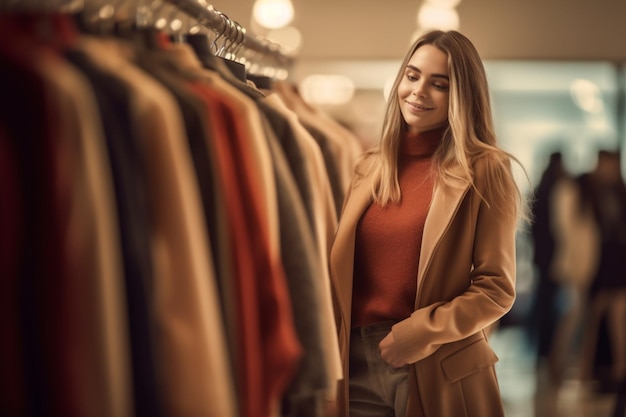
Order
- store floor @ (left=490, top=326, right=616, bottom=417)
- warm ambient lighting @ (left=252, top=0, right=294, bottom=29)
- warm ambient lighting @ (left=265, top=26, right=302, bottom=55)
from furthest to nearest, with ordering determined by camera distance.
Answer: warm ambient lighting @ (left=265, top=26, right=302, bottom=55) < warm ambient lighting @ (left=252, top=0, right=294, bottom=29) < store floor @ (left=490, top=326, right=616, bottom=417)

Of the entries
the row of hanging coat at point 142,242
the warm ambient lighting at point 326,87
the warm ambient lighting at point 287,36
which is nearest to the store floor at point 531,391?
the warm ambient lighting at point 326,87

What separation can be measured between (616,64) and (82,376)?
5.90 m

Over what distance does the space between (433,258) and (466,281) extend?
0.13m

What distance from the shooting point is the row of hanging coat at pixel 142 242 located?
120 centimetres

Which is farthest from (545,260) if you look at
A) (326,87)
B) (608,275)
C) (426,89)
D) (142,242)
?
(142,242)

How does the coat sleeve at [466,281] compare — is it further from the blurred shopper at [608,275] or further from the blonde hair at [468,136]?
the blurred shopper at [608,275]

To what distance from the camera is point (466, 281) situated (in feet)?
7.11

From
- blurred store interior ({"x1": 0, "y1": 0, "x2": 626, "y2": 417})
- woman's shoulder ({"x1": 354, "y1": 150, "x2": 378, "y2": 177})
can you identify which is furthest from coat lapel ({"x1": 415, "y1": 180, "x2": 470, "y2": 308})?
blurred store interior ({"x1": 0, "y1": 0, "x2": 626, "y2": 417})

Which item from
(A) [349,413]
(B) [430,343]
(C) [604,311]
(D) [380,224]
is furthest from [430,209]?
(C) [604,311]

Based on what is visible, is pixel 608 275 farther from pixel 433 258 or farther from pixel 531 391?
pixel 433 258

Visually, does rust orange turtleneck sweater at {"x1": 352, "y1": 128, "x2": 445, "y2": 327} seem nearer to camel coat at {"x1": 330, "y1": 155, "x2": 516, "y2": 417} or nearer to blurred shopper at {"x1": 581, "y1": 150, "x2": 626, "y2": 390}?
camel coat at {"x1": 330, "y1": 155, "x2": 516, "y2": 417}

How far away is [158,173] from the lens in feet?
4.51

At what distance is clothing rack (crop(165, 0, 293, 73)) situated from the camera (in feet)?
6.58

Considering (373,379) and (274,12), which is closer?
(373,379)
